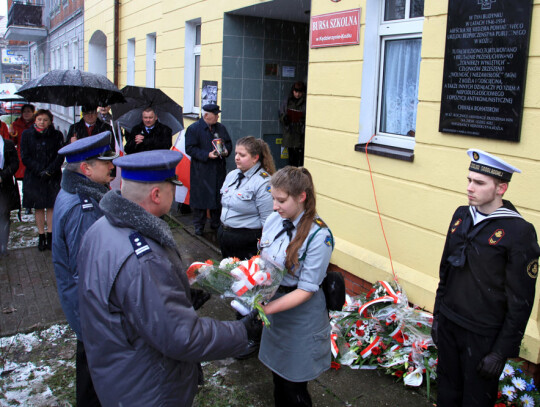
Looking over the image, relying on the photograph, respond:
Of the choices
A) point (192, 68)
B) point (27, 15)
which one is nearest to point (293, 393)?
point (192, 68)

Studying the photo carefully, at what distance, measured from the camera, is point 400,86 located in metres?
5.06

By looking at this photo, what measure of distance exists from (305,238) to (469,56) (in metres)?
2.13

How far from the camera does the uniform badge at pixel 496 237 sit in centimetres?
283

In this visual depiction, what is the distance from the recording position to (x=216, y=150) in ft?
23.7

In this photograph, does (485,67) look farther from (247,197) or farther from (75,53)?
(75,53)

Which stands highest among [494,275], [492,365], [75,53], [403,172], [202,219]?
[75,53]

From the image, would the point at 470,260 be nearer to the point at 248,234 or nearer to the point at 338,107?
the point at 248,234

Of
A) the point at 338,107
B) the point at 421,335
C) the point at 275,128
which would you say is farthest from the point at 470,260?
the point at 275,128

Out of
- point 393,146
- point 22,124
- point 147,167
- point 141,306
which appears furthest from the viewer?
point 22,124

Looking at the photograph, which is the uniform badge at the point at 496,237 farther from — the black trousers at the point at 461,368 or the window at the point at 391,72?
the window at the point at 391,72

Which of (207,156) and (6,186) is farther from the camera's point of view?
(207,156)

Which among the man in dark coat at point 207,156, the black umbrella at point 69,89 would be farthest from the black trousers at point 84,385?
the man in dark coat at point 207,156

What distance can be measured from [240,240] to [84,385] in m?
1.78

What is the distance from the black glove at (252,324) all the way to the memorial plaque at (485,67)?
235cm
